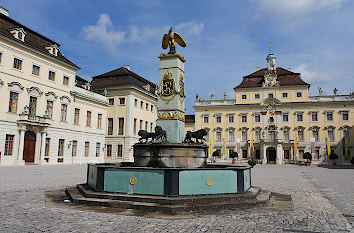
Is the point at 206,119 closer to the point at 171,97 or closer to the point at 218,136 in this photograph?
the point at 218,136

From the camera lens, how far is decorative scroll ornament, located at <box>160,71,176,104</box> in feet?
34.9

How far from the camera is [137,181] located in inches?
299

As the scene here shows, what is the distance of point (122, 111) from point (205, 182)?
112 ft

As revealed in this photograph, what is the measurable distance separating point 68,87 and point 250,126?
31306 mm

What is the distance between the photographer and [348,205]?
8570mm

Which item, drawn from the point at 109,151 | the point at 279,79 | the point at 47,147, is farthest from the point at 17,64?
the point at 279,79

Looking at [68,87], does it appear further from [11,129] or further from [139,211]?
[139,211]

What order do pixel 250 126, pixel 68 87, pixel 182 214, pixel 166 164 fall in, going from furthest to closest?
pixel 250 126 < pixel 68 87 < pixel 166 164 < pixel 182 214

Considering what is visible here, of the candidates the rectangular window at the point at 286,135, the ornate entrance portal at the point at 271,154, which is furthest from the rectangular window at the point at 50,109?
the rectangular window at the point at 286,135

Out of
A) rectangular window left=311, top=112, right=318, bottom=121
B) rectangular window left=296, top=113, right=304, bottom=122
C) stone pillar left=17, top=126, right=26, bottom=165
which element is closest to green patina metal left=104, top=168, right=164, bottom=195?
stone pillar left=17, top=126, right=26, bottom=165

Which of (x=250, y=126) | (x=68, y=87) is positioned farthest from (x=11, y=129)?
(x=250, y=126)

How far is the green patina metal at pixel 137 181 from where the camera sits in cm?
736

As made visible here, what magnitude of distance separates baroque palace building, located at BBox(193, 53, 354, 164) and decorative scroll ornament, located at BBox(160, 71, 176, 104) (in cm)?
3969

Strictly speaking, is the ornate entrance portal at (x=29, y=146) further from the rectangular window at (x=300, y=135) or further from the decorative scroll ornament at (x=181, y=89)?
the rectangular window at (x=300, y=135)
